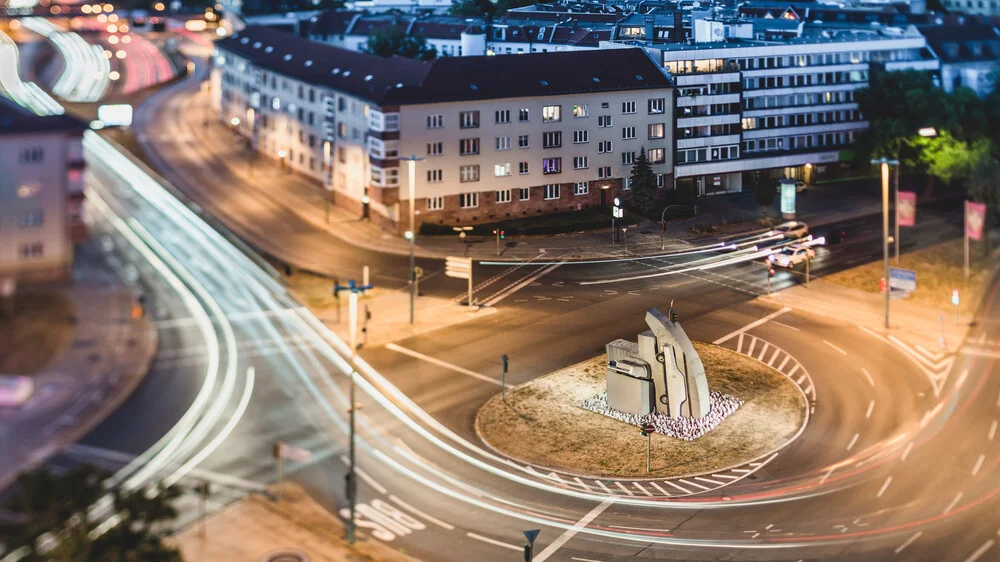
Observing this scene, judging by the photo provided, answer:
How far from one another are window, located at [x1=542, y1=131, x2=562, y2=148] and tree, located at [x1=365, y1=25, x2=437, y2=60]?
53648mm

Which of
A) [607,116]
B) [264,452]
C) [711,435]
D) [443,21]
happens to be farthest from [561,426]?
[443,21]

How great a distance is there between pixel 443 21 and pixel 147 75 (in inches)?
4271

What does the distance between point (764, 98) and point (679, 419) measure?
202 feet

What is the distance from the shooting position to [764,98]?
362ft

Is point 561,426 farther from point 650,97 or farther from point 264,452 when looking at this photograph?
point 650,97

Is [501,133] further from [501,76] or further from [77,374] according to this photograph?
[77,374]

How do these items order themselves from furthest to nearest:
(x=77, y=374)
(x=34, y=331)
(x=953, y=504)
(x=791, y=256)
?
1. (x=791, y=256)
2. (x=953, y=504)
3. (x=77, y=374)
4. (x=34, y=331)

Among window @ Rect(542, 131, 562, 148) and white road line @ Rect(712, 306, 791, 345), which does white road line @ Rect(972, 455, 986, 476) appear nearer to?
white road line @ Rect(712, 306, 791, 345)

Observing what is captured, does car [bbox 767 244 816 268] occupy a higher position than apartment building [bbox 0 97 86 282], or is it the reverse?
apartment building [bbox 0 97 86 282]

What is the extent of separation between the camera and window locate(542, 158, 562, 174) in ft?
300

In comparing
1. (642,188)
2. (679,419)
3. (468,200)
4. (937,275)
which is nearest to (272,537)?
(679,419)

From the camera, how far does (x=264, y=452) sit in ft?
163

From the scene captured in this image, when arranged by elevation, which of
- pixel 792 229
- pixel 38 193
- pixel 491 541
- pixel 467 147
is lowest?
pixel 491 541

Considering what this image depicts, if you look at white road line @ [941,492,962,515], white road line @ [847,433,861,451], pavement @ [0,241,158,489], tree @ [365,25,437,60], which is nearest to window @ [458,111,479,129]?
white road line @ [847,433,861,451]
